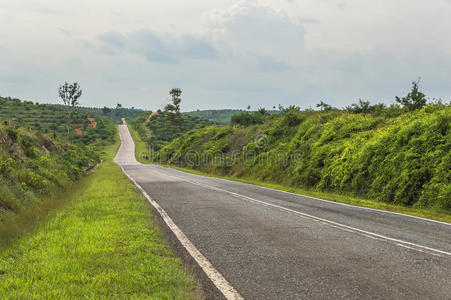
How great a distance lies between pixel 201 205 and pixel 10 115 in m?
89.3

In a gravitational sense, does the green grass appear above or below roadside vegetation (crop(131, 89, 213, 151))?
below

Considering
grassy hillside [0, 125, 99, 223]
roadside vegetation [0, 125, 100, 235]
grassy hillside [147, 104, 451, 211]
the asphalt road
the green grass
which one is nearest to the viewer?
the green grass

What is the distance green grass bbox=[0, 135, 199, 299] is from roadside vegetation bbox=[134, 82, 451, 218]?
9106mm

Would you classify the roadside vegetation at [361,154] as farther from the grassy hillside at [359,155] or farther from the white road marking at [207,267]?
the white road marking at [207,267]

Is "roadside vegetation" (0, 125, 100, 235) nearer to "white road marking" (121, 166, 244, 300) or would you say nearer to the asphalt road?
the asphalt road

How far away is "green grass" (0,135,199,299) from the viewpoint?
374 centimetres

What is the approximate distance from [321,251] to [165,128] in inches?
3898

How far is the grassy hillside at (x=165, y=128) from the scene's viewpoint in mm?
81312

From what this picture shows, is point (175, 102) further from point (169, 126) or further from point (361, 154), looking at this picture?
point (361, 154)

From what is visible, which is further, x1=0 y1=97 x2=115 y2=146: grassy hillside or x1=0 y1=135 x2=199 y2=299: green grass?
x1=0 y1=97 x2=115 y2=146: grassy hillside

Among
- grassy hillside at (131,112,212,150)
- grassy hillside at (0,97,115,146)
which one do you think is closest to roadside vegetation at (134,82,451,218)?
grassy hillside at (131,112,212,150)

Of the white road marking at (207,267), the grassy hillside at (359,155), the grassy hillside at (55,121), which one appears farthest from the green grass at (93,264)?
the grassy hillside at (55,121)

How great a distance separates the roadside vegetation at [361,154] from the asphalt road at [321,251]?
127 inches

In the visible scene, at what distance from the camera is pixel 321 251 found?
5.36 metres
